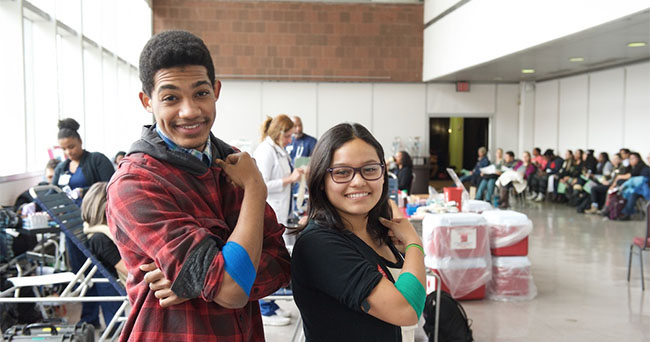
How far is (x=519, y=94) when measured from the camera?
52.7 feet

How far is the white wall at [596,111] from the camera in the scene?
1162 centimetres

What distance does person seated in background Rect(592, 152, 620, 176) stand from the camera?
11.6m

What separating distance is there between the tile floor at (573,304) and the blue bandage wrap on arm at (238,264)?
3295 millimetres

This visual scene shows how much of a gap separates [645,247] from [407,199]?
8.00ft

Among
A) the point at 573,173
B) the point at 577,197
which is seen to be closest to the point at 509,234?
the point at 577,197

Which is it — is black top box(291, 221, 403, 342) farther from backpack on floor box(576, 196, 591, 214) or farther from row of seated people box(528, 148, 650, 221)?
backpack on floor box(576, 196, 591, 214)

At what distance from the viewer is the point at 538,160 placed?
46.3 feet

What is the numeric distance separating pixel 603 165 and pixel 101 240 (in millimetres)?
11152

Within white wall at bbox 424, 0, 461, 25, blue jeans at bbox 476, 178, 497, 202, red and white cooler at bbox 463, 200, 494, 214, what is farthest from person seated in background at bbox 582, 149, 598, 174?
red and white cooler at bbox 463, 200, 494, 214

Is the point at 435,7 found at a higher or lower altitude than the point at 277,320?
higher

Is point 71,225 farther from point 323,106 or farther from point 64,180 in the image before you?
point 323,106

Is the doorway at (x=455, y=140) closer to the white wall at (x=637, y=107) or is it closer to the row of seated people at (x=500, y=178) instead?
the row of seated people at (x=500, y=178)

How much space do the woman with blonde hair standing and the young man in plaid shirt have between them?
3.26 metres

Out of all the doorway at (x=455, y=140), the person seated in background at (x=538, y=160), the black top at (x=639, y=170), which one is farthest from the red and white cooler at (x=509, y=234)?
the doorway at (x=455, y=140)
